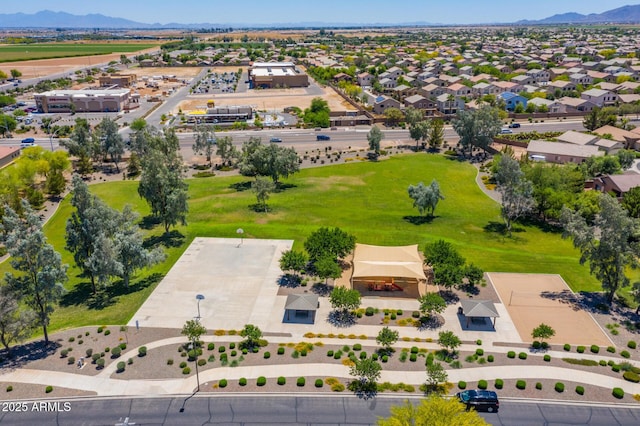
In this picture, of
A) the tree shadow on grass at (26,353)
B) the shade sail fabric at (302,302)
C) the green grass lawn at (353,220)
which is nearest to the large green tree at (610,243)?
the green grass lawn at (353,220)

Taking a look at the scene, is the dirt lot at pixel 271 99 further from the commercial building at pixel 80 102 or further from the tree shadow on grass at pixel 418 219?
the tree shadow on grass at pixel 418 219

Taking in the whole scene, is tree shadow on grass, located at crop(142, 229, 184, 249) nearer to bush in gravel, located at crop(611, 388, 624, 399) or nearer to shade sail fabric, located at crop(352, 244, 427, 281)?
shade sail fabric, located at crop(352, 244, 427, 281)

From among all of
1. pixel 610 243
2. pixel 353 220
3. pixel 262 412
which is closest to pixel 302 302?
pixel 262 412

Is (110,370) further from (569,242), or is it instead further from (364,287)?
(569,242)

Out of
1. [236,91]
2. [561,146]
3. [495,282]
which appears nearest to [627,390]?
[495,282]

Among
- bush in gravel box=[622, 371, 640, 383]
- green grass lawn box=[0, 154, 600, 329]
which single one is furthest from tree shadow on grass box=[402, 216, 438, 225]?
bush in gravel box=[622, 371, 640, 383]
